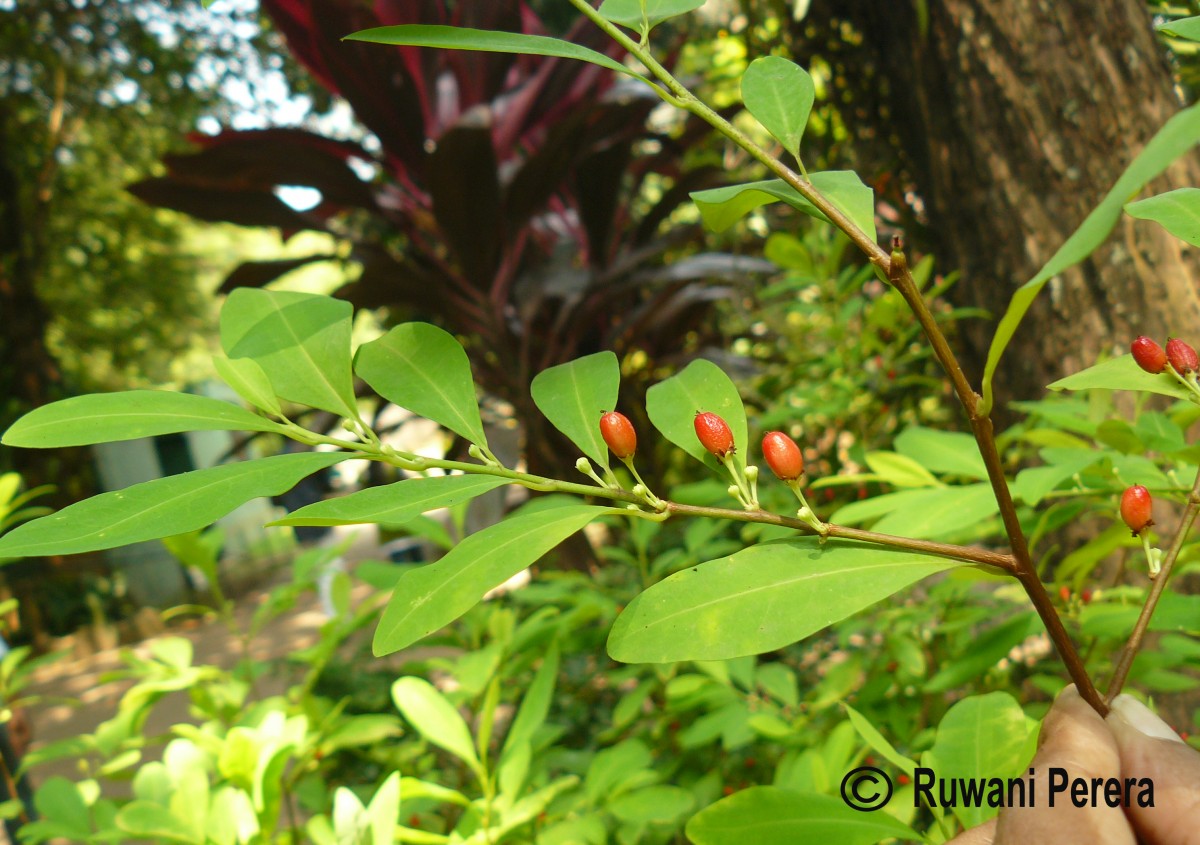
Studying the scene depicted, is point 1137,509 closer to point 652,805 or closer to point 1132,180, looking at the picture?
point 1132,180

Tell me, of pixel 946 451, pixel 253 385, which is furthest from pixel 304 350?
pixel 946 451

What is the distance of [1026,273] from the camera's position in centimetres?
116

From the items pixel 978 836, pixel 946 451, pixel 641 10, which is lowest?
pixel 978 836

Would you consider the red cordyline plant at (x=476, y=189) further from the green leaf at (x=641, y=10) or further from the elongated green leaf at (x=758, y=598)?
the elongated green leaf at (x=758, y=598)

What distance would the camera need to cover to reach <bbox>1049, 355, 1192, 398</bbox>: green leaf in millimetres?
365

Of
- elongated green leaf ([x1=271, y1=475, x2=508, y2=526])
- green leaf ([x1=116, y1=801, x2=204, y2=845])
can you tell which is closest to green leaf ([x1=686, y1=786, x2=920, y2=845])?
elongated green leaf ([x1=271, y1=475, x2=508, y2=526])

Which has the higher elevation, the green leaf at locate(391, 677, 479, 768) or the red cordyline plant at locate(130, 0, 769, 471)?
the red cordyline plant at locate(130, 0, 769, 471)

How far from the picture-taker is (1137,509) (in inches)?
14.0

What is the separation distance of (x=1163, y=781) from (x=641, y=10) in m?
0.44

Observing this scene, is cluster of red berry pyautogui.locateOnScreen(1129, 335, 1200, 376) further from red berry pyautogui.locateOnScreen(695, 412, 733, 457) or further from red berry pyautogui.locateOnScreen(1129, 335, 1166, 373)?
red berry pyautogui.locateOnScreen(695, 412, 733, 457)

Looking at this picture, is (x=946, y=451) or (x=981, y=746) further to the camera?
(x=946, y=451)

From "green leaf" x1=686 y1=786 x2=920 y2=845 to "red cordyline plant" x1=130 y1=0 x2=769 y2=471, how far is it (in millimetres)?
1140

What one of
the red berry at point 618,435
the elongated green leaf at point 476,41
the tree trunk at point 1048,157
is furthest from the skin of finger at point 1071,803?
the tree trunk at point 1048,157

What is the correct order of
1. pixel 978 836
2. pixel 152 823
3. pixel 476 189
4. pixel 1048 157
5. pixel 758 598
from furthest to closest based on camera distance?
pixel 476 189, pixel 1048 157, pixel 152 823, pixel 978 836, pixel 758 598
